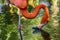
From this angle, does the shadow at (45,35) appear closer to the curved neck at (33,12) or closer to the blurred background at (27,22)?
the blurred background at (27,22)

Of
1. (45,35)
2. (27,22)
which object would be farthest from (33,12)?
(45,35)

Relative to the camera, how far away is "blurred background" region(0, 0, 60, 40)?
249cm

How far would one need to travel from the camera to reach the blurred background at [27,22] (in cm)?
249

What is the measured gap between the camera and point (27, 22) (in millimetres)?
2549

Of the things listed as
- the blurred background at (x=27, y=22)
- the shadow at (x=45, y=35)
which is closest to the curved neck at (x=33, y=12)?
the blurred background at (x=27, y=22)

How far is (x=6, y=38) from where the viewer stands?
2.61m

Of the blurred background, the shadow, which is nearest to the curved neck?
the blurred background

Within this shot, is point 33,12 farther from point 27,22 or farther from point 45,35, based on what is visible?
point 45,35

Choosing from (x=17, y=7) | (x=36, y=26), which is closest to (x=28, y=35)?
(x=36, y=26)

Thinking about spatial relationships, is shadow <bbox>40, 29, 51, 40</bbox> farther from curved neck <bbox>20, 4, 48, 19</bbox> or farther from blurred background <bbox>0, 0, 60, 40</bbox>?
curved neck <bbox>20, 4, 48, 19</bbox>

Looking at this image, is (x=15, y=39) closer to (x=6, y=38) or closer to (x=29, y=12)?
(x=6, y=38)

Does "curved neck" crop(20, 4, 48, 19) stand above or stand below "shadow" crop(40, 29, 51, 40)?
above

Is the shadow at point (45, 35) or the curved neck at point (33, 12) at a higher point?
the curved neck at point (33, 12)

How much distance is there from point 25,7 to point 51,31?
311 millimetres
